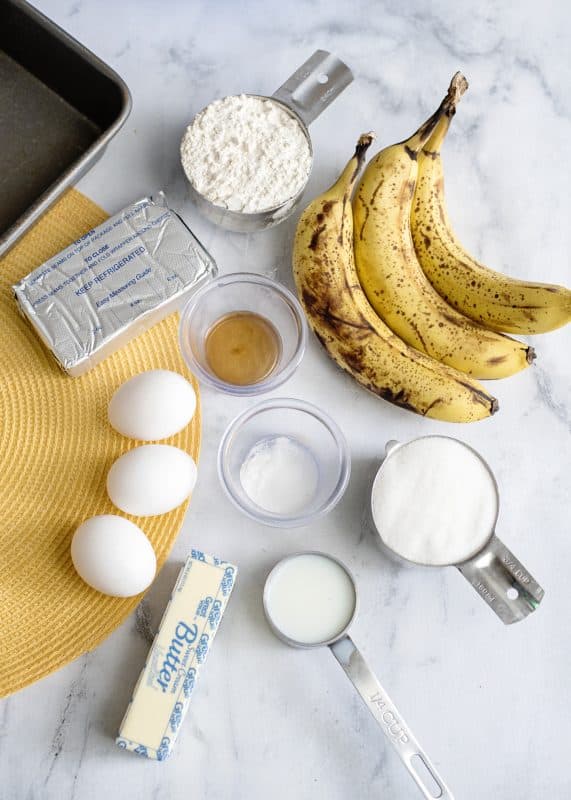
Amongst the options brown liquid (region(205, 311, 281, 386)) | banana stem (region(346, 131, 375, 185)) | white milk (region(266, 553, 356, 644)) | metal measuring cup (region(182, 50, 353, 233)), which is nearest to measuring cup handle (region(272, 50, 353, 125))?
metal measuring cup (region(182, 50, 353, 233))

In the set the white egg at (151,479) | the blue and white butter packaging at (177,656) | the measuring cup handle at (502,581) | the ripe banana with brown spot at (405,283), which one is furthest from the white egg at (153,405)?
the measuring cup handle at (502,581)

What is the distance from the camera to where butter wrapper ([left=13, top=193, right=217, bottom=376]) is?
0.91 m

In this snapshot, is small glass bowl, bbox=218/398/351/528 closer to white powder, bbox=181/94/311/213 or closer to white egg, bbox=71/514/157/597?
white egg, bbox=71/514/157/597

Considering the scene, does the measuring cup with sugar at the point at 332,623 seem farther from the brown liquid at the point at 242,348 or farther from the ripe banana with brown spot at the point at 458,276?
the ripe banana with brown spot at the point at 458,276

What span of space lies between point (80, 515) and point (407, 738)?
43cm

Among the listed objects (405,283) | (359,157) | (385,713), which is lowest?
(385,713)

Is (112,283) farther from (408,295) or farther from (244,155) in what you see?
(408,295)

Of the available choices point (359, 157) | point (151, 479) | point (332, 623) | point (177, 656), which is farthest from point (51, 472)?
point (359, 157)

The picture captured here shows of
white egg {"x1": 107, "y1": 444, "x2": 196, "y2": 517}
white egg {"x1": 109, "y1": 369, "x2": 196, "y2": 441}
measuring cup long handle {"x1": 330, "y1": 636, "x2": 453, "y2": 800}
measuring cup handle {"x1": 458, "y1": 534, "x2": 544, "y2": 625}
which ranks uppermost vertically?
white egg {"x1": 109, "y1": 369, "x2": 196, "y2": 441}

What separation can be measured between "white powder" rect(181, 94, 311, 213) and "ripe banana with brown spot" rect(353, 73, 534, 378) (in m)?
0.09

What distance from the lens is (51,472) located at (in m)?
0.94

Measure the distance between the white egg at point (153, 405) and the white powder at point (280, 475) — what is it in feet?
0.33

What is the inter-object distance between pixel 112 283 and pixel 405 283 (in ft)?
1.07

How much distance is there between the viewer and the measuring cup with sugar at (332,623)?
2.94 feet
